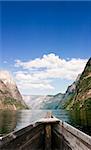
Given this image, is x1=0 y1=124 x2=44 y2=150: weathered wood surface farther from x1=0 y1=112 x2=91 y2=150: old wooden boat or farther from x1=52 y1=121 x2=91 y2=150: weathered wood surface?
x1=52 y1=121 x2=91 y2=150: weathered wood surface

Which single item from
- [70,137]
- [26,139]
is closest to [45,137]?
[26,139]

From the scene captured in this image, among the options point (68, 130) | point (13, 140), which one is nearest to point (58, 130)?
point (68, 130)

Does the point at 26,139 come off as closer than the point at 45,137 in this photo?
Yes

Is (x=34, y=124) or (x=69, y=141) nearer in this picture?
(x=69, y=141)

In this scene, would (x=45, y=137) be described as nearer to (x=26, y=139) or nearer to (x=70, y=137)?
(x=26, y=139)

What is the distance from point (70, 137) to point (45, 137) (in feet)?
8.54

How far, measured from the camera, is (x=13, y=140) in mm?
11992

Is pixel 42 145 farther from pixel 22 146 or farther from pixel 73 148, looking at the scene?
pixel 73 148

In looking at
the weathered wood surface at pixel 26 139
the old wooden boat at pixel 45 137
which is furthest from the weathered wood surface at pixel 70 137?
the weathered wood surface at pixel 26 139

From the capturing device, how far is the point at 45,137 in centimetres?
1387

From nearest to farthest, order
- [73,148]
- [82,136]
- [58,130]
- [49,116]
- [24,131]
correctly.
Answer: [82,136], [73,148], [24,131], [58,130], [49,116]

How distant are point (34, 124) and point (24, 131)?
65 cm

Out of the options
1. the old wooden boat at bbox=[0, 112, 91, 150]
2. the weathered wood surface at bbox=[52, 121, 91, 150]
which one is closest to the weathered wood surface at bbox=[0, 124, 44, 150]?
the old wooden boat at bbox=[0, 112, 91, 150]

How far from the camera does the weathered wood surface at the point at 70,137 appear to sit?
9.34 metres
